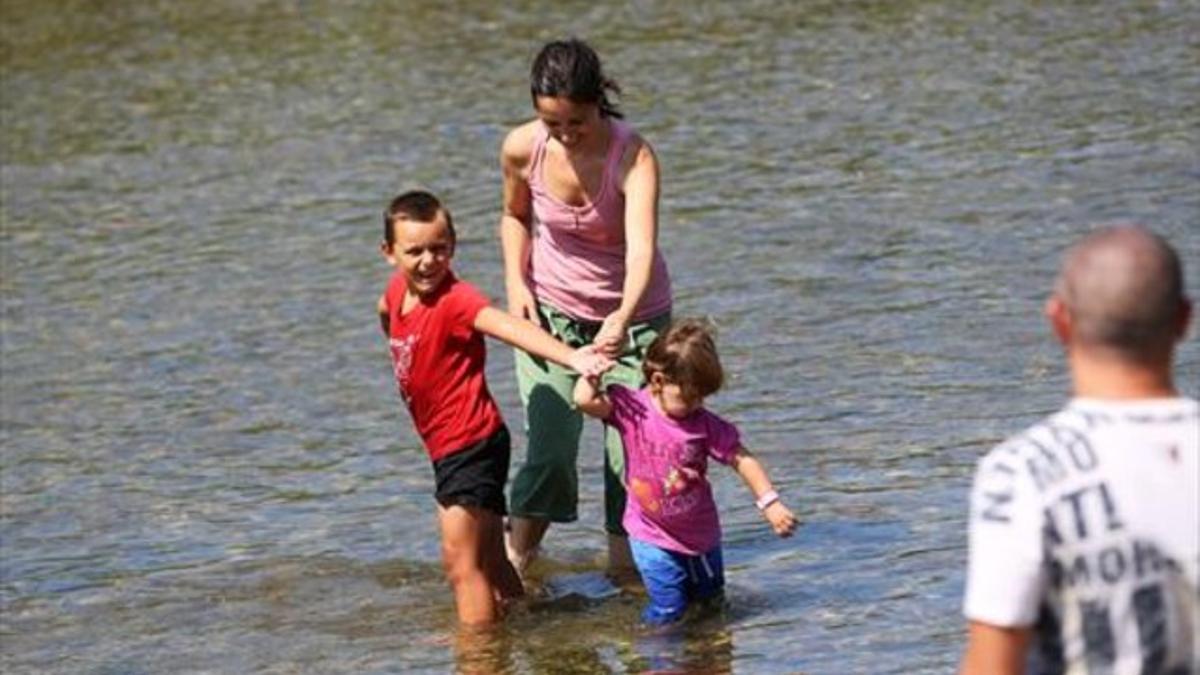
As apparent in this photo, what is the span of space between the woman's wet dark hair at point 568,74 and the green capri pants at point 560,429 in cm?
74

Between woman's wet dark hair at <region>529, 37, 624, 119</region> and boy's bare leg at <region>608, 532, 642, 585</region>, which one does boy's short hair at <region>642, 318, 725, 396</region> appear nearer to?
woman's wet dark hair at <region>529, 37, 624, 119</region>

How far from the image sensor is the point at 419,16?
21703 mm

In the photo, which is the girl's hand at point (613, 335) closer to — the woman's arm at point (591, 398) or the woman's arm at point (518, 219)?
the woman's arm at point (591, 398)

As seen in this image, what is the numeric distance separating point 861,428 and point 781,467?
1.56ft

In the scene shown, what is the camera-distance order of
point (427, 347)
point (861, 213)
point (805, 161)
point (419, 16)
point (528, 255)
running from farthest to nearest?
point (419, 16), point (805, 161), point (861, 213), point (528, 255), point (427, 347)

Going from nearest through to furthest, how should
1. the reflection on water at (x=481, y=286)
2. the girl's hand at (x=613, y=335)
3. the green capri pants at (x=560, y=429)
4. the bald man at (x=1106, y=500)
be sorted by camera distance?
the bald man at (x=1106, y=500) → the girl's hand at (x=613, y=335) → the green capri pants at (x=560, y=429) → the reflection on water at (x=481, y=286)

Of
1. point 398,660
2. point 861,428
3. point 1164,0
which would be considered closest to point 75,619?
point 398,660

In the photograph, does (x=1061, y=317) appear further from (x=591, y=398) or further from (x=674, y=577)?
(x=674, y=577)

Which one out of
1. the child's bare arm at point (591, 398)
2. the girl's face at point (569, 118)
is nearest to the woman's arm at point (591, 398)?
the child's bare arm at point (591, 398)

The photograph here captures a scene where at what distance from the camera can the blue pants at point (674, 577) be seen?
800 cm

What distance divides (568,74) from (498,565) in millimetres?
1572

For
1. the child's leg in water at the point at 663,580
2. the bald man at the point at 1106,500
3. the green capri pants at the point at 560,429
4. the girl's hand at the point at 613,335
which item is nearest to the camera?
the bald man at the point at 1106,500

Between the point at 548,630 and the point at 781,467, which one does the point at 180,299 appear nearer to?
the point at 781,467

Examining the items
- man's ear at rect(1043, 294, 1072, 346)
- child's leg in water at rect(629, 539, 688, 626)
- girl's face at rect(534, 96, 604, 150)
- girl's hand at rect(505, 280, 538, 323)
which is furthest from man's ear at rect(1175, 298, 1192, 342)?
girl's hand at rect(505, 280, 538, 323)
